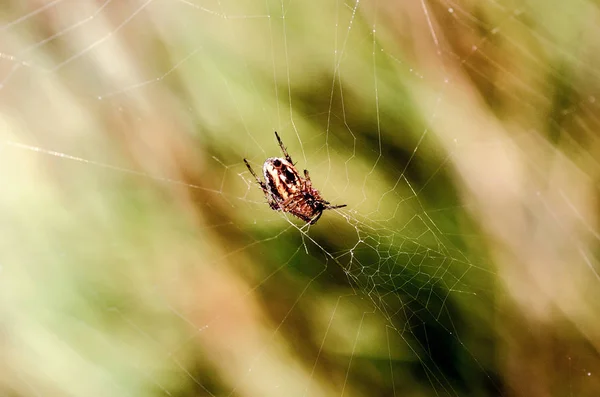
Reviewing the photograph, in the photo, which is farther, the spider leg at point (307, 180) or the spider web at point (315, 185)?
the spider leg at point (307, 180)

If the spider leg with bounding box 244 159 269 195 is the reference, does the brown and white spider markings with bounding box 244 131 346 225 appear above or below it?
Result: above

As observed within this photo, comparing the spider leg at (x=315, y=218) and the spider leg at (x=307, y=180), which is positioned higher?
the spider leg at (x=307, y=180)

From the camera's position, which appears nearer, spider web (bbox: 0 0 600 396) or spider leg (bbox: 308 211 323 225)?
spider web (bbox: 0 0 600 396)

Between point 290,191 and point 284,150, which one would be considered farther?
point 290,191

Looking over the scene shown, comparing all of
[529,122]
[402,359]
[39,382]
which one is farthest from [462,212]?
[39,382]
